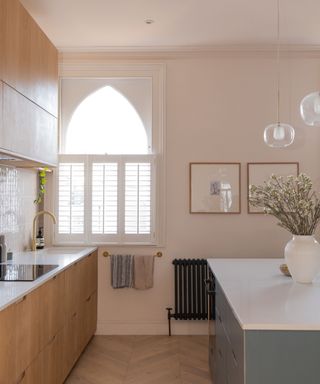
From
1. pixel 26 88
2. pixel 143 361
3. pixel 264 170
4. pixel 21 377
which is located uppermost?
pixel 26 88

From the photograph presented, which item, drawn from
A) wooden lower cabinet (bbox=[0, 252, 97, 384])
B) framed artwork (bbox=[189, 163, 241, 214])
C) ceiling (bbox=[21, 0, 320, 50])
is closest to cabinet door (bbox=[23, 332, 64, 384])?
wooden lower cabinet (bbox=[0, 252, 97, 384])

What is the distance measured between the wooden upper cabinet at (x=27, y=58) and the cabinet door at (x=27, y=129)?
0.06 metres

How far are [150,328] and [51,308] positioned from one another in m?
1.77

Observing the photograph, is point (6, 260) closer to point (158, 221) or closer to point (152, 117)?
point (158, 221)

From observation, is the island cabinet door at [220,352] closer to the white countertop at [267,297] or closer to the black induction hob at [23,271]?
the white countertop at [267,297]

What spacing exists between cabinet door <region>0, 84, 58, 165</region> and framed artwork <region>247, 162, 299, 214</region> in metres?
1.99

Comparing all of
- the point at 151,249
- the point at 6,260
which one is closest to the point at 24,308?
the point at 6,260

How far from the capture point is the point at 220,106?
161 inches

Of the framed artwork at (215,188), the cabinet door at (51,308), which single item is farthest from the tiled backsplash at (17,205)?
the framed artwork at (215,188)

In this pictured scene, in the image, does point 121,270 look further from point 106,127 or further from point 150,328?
point 106,127

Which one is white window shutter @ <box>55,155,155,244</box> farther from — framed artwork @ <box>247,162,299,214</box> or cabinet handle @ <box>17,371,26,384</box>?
cabinet handle @ <box>17,371,26,384</box>

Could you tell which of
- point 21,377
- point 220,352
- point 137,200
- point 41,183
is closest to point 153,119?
point 137,200

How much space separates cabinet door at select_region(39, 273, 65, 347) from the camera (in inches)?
93.1

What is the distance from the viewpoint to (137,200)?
405 cm
